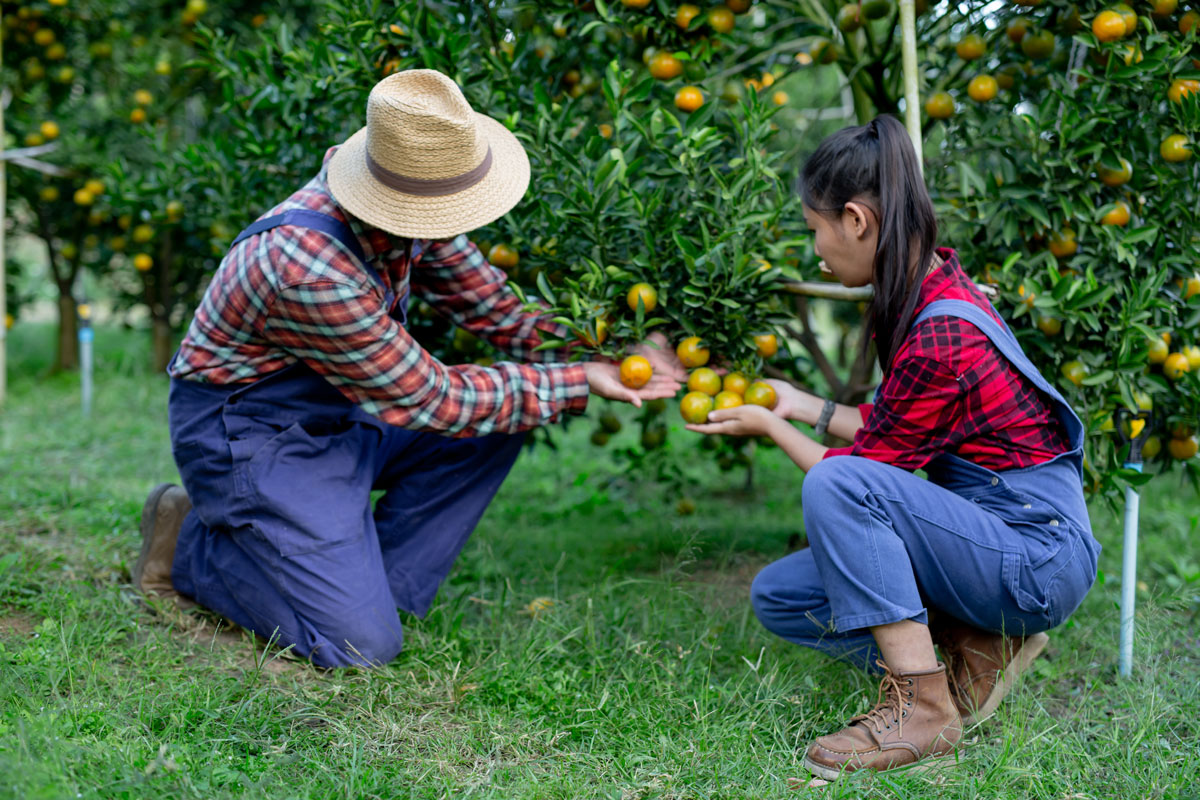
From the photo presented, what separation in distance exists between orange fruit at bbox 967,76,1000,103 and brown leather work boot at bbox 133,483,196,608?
2.39 metres

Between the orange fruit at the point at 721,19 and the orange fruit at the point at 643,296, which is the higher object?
the orange fruit at the point at 721,19

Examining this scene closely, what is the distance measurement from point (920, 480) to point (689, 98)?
3.85 feet

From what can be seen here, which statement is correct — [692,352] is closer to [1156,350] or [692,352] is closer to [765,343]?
[765,343]

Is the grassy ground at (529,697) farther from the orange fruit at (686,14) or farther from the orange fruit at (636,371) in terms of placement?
the orange fruit at (686,14)

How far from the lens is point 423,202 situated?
2.22 metres

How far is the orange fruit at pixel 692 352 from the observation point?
2375mm

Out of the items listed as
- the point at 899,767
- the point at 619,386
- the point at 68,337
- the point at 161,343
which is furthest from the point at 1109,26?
the point at 68,337

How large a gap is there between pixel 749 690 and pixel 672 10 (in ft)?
5.74

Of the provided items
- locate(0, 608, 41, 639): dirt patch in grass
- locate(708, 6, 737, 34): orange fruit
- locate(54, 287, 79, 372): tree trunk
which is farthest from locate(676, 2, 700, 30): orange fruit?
locate(54, 287, 79, 372): tree trunk

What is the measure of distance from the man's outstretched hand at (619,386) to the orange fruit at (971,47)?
1.21m

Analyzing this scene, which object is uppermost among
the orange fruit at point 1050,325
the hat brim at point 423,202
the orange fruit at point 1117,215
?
the hat brim at point 423,202

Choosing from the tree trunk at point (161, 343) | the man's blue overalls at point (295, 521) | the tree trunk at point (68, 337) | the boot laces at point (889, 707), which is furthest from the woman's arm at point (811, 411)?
the tree trunk at point (68, 337)

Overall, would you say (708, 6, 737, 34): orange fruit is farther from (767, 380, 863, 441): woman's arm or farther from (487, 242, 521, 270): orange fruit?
(767, 380, 863, 441): woman's arm

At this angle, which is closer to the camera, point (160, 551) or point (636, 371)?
point (636, 371)
